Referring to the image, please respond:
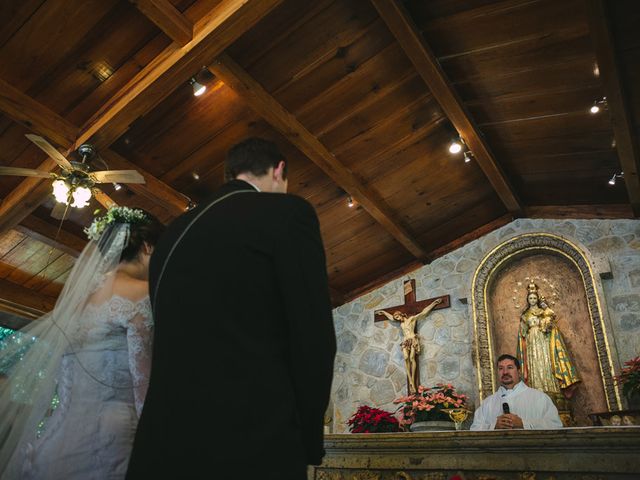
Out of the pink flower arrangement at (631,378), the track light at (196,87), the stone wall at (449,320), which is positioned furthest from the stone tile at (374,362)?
the track light at (196,87)

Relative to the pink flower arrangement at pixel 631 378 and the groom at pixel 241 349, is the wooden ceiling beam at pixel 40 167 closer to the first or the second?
the groom at pixel 241 349

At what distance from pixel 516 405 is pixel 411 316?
1.83m

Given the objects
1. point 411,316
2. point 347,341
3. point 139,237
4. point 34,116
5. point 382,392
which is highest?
point 34,116

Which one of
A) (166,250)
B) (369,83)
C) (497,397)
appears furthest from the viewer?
(497,397)

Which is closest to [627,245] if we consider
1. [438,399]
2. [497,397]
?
[497,397]

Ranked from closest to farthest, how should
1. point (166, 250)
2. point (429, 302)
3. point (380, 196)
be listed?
1. point (166, 250)
2. point (380, 196)
3. point (429, 302)

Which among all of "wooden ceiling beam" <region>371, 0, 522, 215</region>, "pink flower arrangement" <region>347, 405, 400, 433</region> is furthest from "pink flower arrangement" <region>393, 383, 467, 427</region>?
"wooden ceiling beam" <region>371, 0, 522, 215</region>

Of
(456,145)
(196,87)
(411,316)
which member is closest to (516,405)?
(411,316)

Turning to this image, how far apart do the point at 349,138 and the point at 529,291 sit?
103 inches

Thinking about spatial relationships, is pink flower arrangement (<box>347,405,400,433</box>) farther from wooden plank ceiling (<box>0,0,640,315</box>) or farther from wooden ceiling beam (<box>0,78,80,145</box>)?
wooden ceiling beam (<box>0,78,80,145</box>)

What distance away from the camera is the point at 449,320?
591 cm

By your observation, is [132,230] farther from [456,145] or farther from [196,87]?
[456,145]

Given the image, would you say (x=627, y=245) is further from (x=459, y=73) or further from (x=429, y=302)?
(x=459, y=73)

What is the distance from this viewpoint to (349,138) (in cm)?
482
